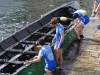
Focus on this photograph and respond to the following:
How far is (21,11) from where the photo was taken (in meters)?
30.8

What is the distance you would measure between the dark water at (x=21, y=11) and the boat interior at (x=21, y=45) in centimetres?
829

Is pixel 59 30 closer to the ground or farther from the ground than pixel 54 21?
closer to the ground

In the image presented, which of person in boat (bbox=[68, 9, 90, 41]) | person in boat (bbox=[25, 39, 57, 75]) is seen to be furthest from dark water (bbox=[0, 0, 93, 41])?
person in boat (bbox=[25, 39, 57, 75])

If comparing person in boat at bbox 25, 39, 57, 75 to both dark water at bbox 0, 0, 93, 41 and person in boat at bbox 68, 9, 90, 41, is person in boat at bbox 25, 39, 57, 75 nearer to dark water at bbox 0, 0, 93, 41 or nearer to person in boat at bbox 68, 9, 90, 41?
person in boat at bbox 68, 9, 90, 41

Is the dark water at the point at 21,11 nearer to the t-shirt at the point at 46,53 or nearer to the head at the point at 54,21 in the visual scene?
the head at the point at 54,21

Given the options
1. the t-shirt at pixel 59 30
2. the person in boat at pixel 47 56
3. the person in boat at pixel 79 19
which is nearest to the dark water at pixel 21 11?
the person in boat at pixel 79 19

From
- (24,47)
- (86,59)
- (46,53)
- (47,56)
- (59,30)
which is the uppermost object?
(59,30)

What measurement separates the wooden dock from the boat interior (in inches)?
53.2

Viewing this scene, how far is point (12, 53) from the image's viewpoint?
39.0 feet

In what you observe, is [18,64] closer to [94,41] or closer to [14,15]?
[94,41]

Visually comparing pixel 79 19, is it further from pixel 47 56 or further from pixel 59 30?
pixel 47 56

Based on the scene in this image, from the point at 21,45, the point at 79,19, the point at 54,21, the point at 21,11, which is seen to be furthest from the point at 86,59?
the point at 21,11

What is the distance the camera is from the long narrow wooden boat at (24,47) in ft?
33.8

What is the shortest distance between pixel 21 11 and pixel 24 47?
1817 centimetres
